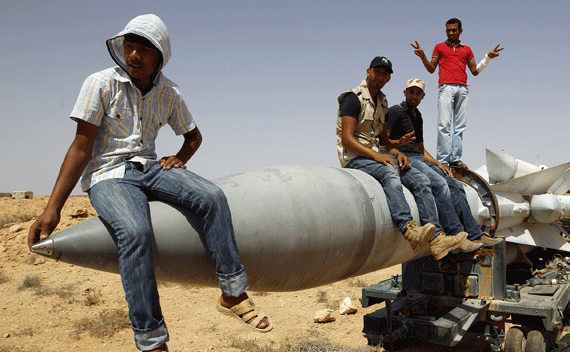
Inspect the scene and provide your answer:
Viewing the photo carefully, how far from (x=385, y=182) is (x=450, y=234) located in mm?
909

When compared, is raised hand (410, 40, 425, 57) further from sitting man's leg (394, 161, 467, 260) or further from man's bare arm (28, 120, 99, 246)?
man's bare arm (28, 120, 99, 246)

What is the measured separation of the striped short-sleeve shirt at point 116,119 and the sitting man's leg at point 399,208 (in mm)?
1742

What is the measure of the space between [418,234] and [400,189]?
381 millimetres

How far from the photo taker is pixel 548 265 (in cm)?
650

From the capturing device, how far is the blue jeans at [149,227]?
2043mm

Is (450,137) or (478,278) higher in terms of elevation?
(450,137)

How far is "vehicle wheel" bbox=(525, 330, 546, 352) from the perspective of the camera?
16.5 feet

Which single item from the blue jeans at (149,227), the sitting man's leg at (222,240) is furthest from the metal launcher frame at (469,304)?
the blue jeans at (149,227)

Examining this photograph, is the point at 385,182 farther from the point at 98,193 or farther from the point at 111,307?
the point at 111,307

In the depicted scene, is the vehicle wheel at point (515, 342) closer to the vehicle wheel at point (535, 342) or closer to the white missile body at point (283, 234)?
the vehicle wheel at point (535, 342)

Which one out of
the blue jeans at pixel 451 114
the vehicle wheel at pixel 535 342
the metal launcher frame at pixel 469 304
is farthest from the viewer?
the blue jeans at pixel 451 114

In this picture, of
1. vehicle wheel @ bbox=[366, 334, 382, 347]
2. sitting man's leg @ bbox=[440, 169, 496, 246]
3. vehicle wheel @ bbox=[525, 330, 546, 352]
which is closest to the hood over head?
sitting man's leg @ bbox=[440, 169, 496, 246]

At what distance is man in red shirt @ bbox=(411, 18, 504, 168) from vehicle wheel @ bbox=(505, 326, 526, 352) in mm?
2421

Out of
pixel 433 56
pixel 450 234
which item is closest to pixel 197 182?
pixel 450 234
